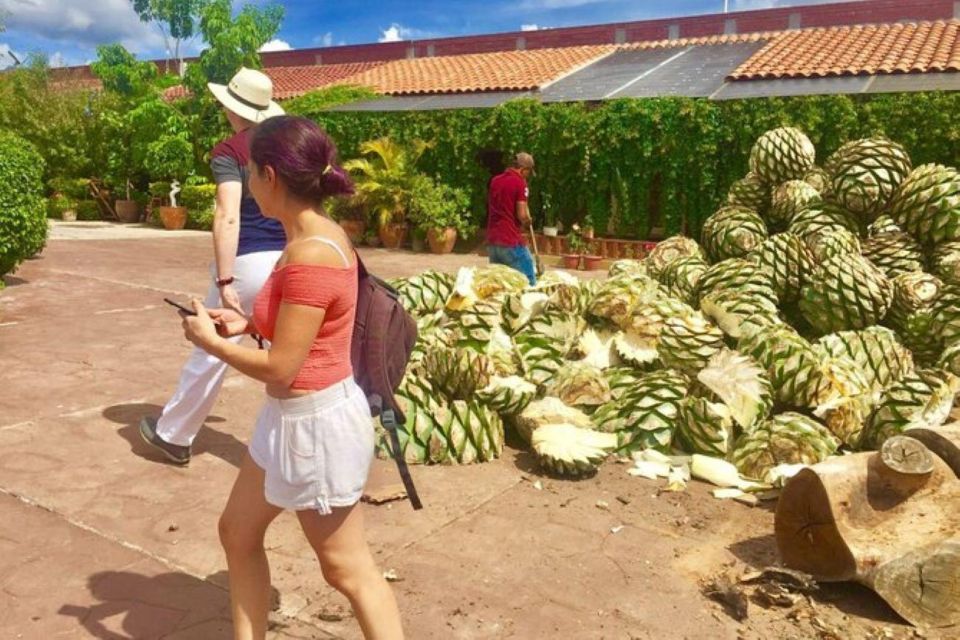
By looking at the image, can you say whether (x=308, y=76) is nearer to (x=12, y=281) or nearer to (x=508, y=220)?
(x=12, y=281)

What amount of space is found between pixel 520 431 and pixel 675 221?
11447 mm

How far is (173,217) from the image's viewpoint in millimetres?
19875

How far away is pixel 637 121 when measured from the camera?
15172 millimetres

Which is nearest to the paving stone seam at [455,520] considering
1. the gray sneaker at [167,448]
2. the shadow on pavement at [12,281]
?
the gray sneaker at [167,448]

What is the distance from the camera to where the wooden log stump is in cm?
297

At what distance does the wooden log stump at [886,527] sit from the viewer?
9.75ft

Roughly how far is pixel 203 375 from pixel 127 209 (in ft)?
65.3

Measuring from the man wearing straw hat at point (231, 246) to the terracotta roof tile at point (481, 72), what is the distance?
1450 centimetres

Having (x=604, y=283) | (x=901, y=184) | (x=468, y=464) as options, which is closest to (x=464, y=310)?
(x=604, y=283)

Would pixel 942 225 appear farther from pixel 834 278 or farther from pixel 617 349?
pixel 617 349

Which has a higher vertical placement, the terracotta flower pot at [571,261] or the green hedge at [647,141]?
the green hedge at [647,141]

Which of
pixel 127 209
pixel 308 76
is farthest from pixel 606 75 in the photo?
pixel 308 76

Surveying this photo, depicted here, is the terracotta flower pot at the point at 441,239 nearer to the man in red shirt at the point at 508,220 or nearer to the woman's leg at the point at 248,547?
the man in red shirt at the point at 508,220

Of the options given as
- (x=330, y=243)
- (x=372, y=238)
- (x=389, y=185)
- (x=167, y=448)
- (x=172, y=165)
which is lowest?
(x=167, y=448)
